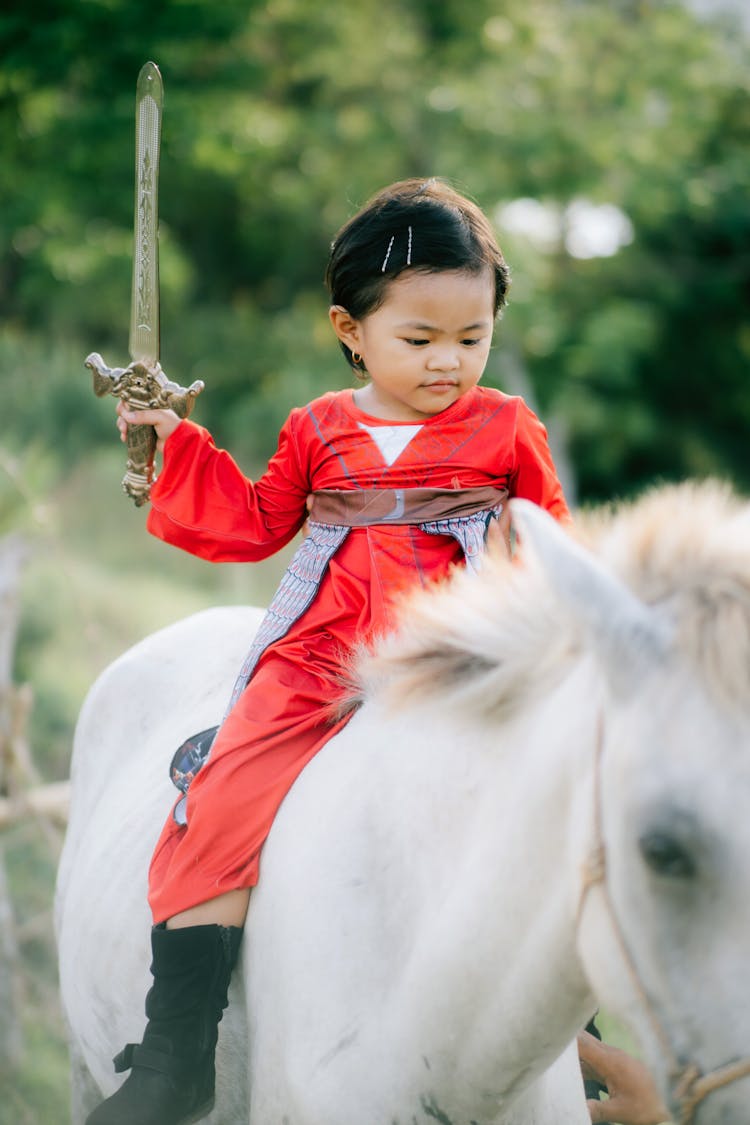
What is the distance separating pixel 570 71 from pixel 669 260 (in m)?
3.93

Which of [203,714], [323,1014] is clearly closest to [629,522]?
[323,1014]

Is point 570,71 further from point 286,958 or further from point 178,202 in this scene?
point 286,958

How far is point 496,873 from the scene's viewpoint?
1378 mm

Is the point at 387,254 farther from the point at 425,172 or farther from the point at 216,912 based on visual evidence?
the point at 425,172

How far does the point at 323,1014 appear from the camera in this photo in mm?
1573

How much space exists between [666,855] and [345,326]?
126cm

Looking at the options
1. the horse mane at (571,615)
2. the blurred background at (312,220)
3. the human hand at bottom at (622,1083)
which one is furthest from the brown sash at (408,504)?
the blurred background at (312,220)

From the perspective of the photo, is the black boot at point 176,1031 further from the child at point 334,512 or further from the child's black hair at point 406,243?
the child's black hair at point 406,243

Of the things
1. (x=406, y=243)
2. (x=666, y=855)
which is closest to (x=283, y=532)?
(x=406, y=243)

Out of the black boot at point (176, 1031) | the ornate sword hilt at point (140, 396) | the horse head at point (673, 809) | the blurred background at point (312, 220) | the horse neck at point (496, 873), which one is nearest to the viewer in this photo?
the horse head at point (673, 809)

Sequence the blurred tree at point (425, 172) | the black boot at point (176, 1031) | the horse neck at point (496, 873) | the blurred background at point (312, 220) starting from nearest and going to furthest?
1. the horse neck at point (496, 873)
2. the black boot at point (176, 1031)
3. the blurred background at point (312, 220)
4. the blurred tree at point (425, 172)

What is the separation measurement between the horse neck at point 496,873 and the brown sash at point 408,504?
0.42 metres

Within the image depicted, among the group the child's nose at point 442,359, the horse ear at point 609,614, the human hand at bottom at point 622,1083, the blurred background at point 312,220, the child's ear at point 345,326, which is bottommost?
the human hand at bottom at point 622,1083

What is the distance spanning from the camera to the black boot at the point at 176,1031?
1.72 meters
